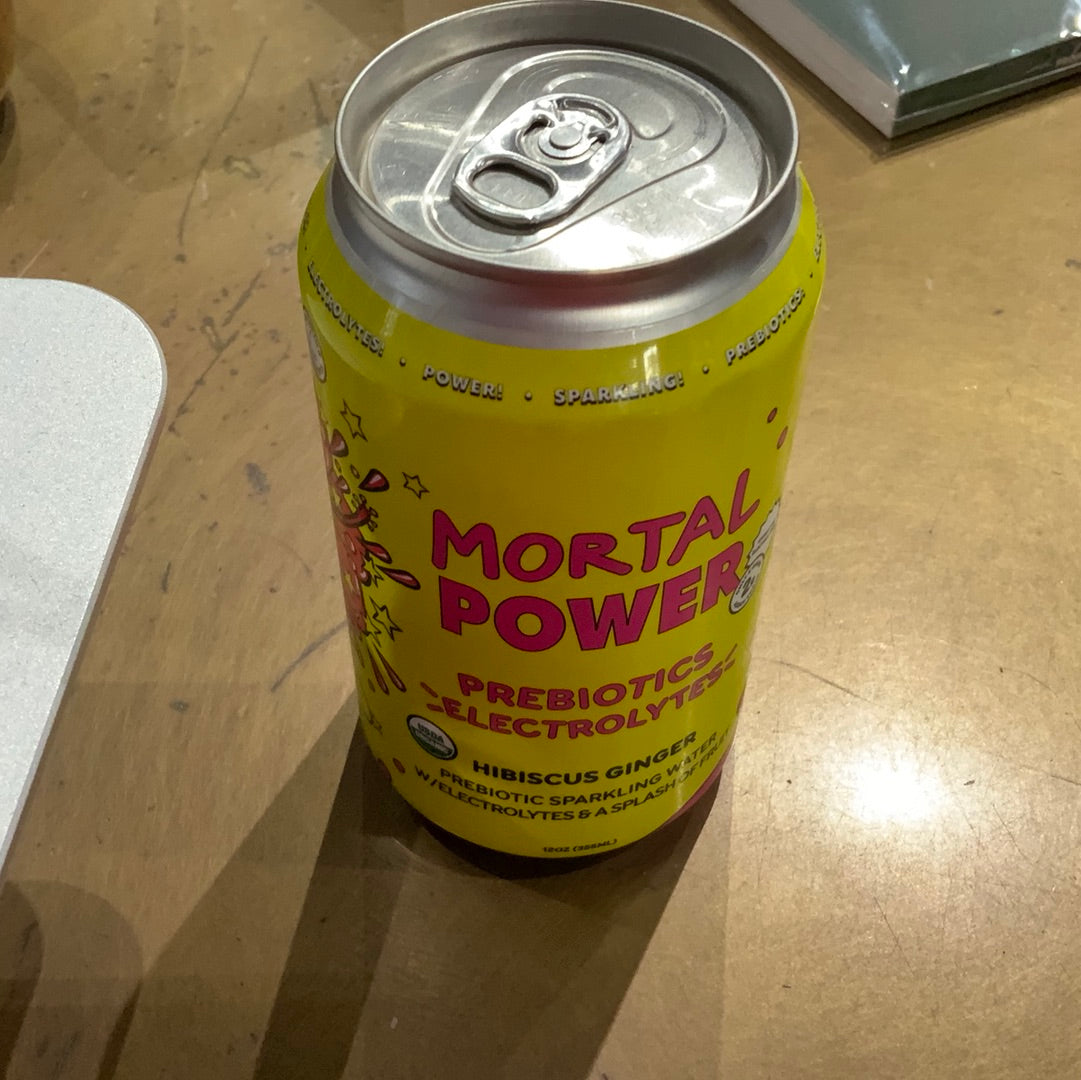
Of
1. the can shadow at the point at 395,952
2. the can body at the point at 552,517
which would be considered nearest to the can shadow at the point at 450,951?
the can shadow at the point at 395,952

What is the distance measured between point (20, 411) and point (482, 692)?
266 mm

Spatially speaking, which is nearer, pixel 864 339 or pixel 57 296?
pixel 57 296

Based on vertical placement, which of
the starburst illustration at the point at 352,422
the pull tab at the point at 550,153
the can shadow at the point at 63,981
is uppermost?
the pull tab at the point at 550,153

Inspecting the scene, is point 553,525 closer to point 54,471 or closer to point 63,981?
point 54,471

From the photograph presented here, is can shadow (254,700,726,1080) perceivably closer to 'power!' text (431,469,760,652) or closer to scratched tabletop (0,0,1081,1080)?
scratched tabletop (0,0,1081,1080)

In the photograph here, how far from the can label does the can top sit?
0.10 ft

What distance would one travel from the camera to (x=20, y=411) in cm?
53

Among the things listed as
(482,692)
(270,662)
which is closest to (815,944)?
(482,692)

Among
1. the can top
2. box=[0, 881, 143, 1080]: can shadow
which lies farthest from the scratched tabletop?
the can top

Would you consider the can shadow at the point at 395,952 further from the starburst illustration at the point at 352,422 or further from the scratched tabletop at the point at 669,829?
the starburst illustration at the point at 352,422

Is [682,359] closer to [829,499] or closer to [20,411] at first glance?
[20,411]

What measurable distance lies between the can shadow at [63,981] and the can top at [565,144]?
46 centimetres

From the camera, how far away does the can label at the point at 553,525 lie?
14.9 inches

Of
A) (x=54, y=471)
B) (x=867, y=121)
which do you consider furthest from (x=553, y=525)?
(x=867, y=121)
